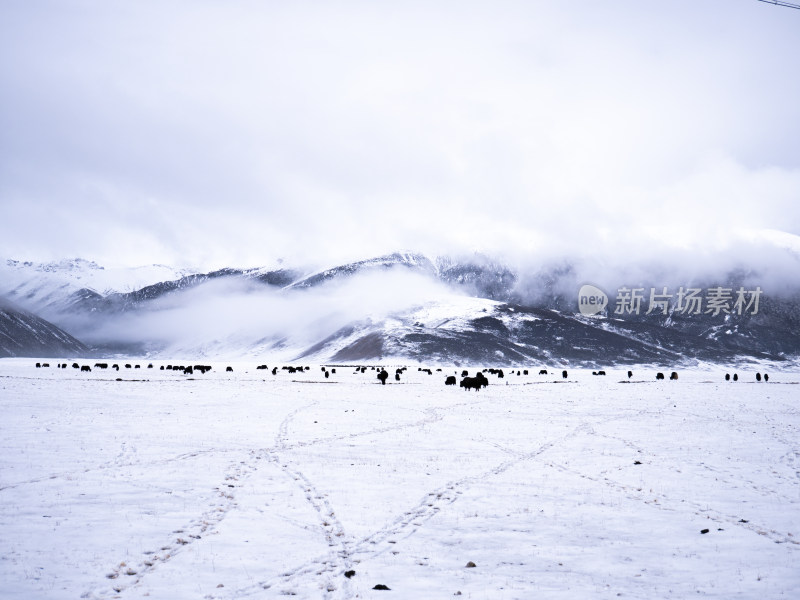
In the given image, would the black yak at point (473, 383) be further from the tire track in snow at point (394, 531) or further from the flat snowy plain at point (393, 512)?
the tire track in snow at point (394, 531)

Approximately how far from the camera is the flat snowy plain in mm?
10117

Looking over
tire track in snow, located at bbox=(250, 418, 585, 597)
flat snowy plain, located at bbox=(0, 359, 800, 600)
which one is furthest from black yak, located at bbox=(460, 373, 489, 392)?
tire track in snow, located at bbox=(250, 418, 585, 597)

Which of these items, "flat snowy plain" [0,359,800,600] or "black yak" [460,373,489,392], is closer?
"flat snowy plain" [0,359,800,600]

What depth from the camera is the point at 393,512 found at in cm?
1404

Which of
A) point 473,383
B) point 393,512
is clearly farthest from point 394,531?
point 473,383

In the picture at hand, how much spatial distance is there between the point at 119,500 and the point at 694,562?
1401cm

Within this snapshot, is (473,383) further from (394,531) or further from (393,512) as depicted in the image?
(394,531)

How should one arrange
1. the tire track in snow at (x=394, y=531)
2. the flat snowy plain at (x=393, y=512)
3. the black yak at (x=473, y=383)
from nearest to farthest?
the flat snowy plain at (x=393, y=512) < the tire track in snow at (x=394, y=531) < the black yak at (x=473, y=383)

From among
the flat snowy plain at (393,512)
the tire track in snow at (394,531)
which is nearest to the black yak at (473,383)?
the flat snowy plain at (393,512)

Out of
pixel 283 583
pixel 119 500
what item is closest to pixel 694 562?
pixel 283 583

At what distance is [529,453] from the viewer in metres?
22.2

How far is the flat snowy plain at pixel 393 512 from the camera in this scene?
33.2 feet

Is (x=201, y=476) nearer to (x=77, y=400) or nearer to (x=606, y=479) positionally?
(x=606, y=479)

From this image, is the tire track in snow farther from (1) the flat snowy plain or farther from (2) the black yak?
(2) the black yak
